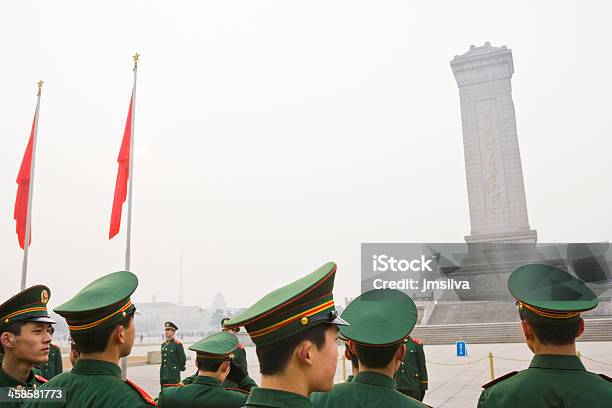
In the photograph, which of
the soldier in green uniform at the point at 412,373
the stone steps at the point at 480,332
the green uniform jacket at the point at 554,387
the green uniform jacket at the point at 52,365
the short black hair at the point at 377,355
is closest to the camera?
the green uniform jacket at the point at 554,387

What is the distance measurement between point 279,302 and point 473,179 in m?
34.3

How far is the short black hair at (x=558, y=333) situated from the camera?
88.4 inches

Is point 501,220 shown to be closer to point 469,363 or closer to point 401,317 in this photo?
point 469,363

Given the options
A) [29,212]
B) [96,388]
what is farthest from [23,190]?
[96,388]

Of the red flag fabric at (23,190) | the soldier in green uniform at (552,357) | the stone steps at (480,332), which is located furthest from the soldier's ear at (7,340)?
the stone steps at (480,332)

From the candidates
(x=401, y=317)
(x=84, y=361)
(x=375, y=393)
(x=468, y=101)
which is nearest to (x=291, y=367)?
(x=375, y=393)

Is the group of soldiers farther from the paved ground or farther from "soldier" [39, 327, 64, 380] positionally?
the paved ground

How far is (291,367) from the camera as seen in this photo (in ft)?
5.14

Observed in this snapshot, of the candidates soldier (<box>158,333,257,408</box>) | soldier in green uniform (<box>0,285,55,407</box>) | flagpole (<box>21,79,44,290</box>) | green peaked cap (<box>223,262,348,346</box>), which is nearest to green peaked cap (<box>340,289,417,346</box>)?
green peaked cap (<box>223,262,348,346</box>)

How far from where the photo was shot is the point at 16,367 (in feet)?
10.0

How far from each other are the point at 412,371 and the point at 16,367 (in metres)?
5.32

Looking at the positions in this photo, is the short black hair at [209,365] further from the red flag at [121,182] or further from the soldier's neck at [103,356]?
the red flag at [121,182]

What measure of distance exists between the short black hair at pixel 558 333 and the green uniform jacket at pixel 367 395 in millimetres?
615

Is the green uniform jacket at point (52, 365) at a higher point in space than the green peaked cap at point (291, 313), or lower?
lower
